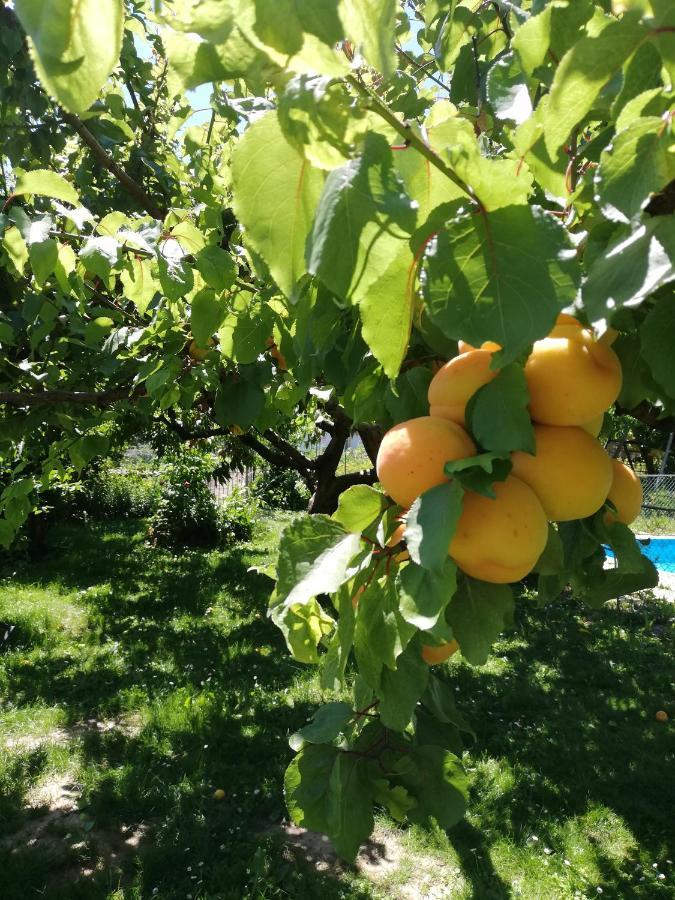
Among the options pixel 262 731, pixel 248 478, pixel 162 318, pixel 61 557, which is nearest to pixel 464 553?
pixel 162 318

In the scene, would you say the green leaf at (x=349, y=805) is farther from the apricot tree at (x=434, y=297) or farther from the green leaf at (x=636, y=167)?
the green leaf at (x=636, y=167)

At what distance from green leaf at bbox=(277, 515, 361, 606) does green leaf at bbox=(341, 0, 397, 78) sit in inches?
17.9

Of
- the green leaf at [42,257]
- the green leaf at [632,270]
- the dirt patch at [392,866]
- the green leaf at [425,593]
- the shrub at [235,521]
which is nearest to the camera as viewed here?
the green leaf at [632,270]

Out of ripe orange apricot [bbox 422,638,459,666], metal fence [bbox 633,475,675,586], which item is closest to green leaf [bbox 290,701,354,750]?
ripe orange apricot [bbox 422,638,459,666]

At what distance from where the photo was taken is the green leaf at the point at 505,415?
0.63m

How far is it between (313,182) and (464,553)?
0.37m

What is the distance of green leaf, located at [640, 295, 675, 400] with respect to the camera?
26.9 inches

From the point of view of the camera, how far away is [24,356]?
3500mm

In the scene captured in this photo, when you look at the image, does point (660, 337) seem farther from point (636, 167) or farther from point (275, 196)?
point (275, 196)

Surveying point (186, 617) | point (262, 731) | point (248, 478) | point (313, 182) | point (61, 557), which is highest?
point (313, 182)

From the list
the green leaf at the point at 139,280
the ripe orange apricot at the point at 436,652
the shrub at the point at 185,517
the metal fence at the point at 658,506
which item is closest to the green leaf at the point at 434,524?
the ripe orange apricot at the point at 436,652

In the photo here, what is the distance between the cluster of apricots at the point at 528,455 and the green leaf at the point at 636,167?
0.18 metres

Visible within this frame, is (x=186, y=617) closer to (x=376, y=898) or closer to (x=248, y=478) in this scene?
(x=376, y=898)

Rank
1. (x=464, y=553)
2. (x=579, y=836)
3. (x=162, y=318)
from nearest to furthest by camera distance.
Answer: (x=464, y=553)
(x=162, y=318)
(x=579, y=836)
